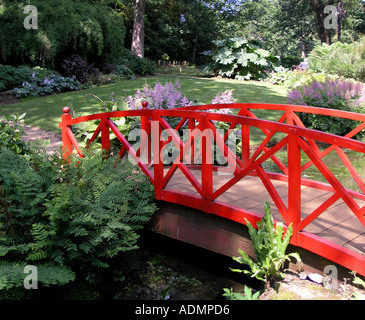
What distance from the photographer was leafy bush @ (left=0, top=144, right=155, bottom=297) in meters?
3.31

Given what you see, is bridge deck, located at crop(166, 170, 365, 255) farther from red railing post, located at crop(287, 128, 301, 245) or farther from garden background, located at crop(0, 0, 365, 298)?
garden background, located at crop(0, 0, 365, 298)

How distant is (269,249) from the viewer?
10.1 ft

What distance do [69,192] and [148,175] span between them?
1095 millimetres

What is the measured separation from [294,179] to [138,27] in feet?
63.1

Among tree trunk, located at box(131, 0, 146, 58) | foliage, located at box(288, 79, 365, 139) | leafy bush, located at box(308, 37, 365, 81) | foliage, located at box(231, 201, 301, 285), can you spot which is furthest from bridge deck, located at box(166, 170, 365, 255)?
tree trunk, located at box(131, 0, 146, 58)

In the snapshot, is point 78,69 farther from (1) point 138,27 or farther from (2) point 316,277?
(2) point 316,277

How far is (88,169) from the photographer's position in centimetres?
414

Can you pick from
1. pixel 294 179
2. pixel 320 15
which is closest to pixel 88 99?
pixel 294 179

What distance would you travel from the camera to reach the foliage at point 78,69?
46.8ft

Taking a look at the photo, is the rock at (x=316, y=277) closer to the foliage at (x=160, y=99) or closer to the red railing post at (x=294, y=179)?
the red railing post at (x=294, y=179)

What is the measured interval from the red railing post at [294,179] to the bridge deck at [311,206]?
0.22 metres
